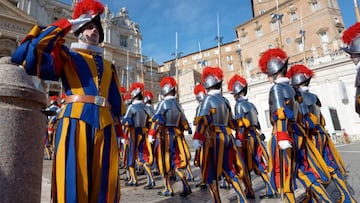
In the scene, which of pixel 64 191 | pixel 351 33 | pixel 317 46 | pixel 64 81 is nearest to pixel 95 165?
pixel 64 191

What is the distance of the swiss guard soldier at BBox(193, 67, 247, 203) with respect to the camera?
3793mm

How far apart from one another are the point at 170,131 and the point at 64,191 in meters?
3.73

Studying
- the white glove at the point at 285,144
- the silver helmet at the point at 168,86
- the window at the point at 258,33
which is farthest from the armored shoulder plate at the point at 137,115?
the window at the point at 258,33

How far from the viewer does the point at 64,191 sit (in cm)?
193

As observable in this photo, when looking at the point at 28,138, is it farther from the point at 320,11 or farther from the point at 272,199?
the point at 320,11

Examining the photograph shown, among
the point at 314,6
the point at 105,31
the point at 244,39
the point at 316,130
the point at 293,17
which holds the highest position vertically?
the point at 314,6

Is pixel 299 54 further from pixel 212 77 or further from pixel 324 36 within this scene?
pixel 212 77

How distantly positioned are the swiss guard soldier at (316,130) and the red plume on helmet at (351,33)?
44.1 inches

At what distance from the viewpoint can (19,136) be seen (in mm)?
2486

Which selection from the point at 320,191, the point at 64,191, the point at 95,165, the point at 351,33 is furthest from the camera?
the point at 351,33

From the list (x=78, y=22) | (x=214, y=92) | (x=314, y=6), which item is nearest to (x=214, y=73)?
(x=214, y=92)

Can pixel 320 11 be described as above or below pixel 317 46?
above

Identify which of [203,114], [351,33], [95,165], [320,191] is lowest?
[320,191]

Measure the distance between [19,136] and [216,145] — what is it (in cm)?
291
